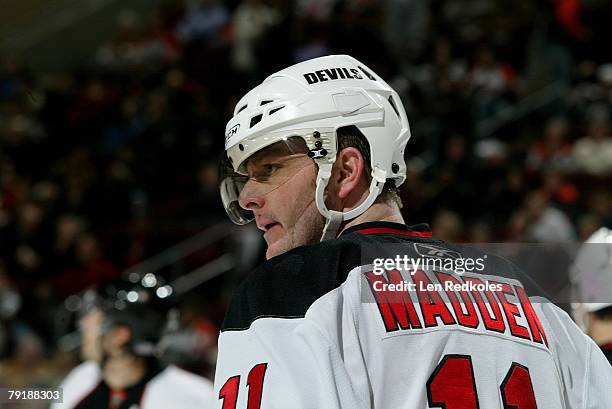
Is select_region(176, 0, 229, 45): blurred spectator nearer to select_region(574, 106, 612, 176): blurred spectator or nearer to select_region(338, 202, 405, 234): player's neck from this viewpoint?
select_region(574, 106, 612, 176): blurred spectator

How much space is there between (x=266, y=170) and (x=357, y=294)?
40cm

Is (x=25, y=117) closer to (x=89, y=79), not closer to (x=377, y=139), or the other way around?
(x=89, y=79)

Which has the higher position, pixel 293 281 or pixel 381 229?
pixel 381 229

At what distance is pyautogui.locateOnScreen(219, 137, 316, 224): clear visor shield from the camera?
1.91 metres

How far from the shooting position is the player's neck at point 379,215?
6.29 ft

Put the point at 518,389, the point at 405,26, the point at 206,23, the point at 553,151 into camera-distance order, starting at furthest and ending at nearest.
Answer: the point at 206,23, the point at 405,26, the point at 553,151, the point at 518,389

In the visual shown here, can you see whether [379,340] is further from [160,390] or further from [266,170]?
[160,390]

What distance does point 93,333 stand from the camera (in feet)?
11.5

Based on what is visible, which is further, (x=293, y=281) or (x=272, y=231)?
(x=272, y=231)

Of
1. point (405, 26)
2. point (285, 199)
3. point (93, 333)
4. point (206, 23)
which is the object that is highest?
point (206, 23)

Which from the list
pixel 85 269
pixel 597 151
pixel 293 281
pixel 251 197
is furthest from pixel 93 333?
pixel 597 151

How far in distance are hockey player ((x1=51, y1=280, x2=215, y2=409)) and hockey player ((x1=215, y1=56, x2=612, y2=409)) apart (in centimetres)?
141

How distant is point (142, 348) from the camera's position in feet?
11.3

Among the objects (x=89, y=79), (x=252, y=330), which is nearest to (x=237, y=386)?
(x=252, y=330)
